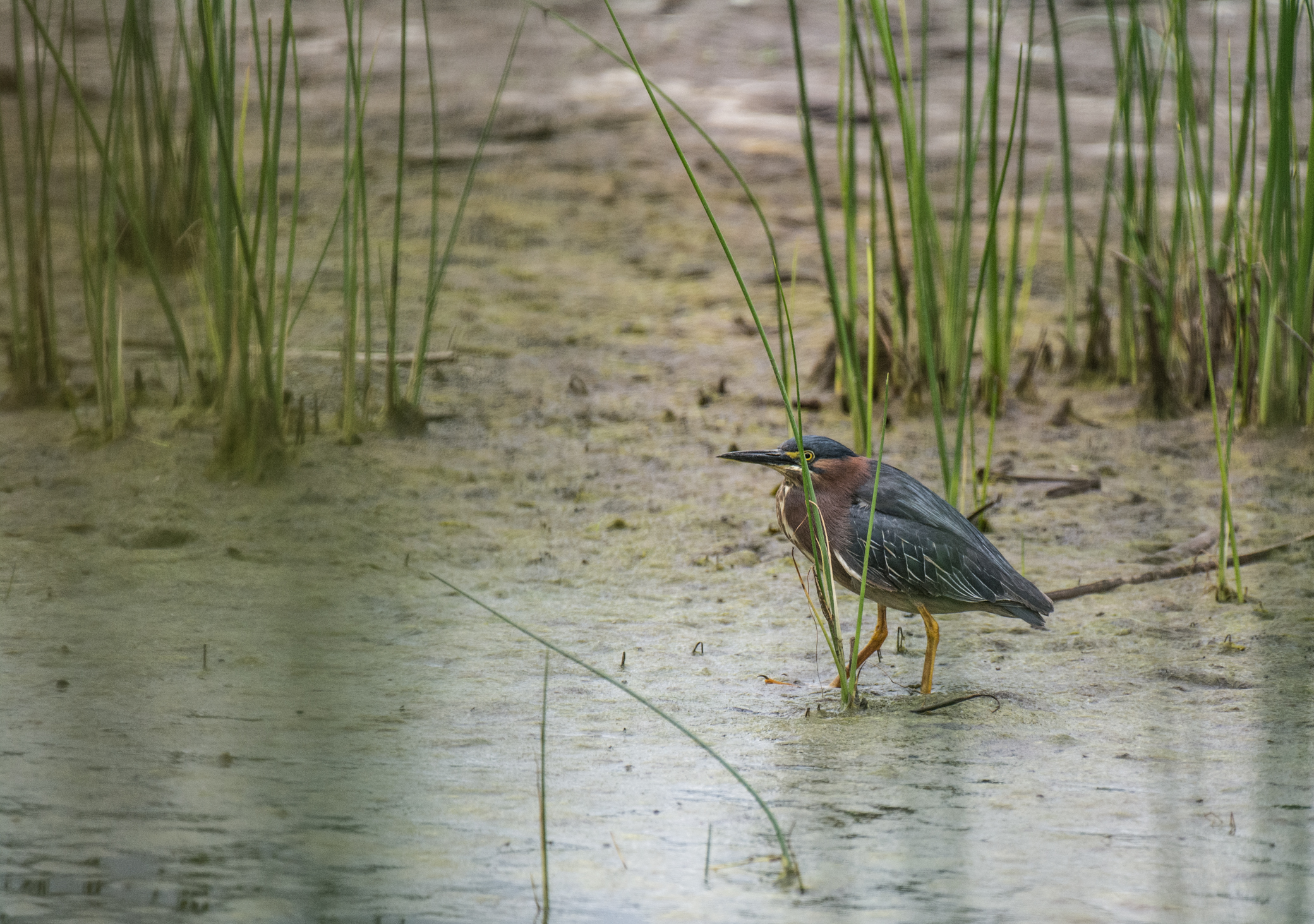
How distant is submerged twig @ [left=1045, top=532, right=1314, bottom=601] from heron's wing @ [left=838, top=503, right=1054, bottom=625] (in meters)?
0.42

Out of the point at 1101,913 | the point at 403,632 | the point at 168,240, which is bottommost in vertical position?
the point at 403,632

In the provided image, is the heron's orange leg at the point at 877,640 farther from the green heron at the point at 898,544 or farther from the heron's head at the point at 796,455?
the heron's head at the point at 796,455

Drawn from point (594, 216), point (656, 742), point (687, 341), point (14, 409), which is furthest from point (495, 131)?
point (656, 742)

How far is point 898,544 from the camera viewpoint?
262cm

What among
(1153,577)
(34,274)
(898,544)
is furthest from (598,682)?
(34,274)

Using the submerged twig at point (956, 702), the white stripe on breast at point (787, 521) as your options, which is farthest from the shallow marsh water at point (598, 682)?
the white stripe on breast at point (787, 521)

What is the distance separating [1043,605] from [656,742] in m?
0.83

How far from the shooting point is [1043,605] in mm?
2625

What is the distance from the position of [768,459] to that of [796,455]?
0.19 feet

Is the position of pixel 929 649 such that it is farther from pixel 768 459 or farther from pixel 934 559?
pixel 768 459

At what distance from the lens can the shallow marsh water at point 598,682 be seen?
1763 mm

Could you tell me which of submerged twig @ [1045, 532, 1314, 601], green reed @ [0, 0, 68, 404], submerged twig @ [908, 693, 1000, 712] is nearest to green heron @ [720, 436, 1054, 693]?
submerged twig @ [908, 693, 1000, 712]

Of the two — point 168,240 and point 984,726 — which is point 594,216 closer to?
point 168,240

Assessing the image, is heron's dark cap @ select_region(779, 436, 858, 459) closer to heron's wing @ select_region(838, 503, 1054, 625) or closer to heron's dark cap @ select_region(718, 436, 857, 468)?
heron's dark cap @ select_region(718, 436, 857, 468)
